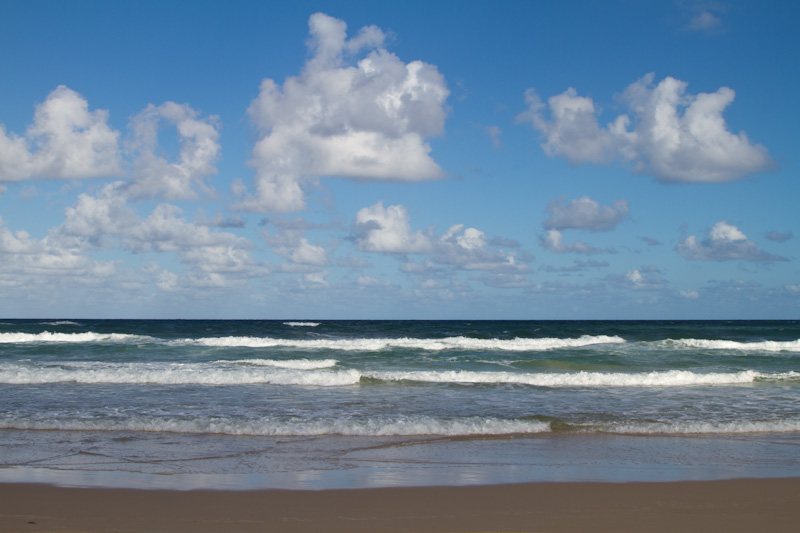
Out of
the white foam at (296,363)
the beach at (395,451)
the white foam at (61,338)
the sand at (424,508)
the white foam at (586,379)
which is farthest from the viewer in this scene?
the white foam at (61,338)

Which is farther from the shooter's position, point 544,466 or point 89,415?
point 89,415

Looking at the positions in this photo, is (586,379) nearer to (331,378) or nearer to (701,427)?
(701,427)

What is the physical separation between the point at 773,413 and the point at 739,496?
254 inches

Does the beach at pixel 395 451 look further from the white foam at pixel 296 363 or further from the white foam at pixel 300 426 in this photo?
the white foam at pixel 296 363

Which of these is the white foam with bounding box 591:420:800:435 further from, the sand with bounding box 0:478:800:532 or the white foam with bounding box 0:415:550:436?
the sand with bounding box 0:478:800:532

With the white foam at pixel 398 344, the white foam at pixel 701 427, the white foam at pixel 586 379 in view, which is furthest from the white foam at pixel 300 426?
the white foam at pixel 398 344

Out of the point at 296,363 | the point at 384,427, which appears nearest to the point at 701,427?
the point at 384,427

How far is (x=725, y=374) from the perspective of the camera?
1856 cm

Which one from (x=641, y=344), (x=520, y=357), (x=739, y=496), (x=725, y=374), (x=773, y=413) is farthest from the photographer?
(x=641, y=344)

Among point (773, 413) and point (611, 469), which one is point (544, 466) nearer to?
point (611, 469)

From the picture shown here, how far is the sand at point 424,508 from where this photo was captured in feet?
19.4

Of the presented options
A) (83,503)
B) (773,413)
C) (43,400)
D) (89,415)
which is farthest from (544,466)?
(43,400)

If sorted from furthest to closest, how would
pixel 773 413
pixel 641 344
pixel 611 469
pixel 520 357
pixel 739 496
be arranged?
pixel 641 344, pixel 520 357, pixel 773 413, pixel 611 469, pixel 739 496

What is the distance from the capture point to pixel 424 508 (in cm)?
641
